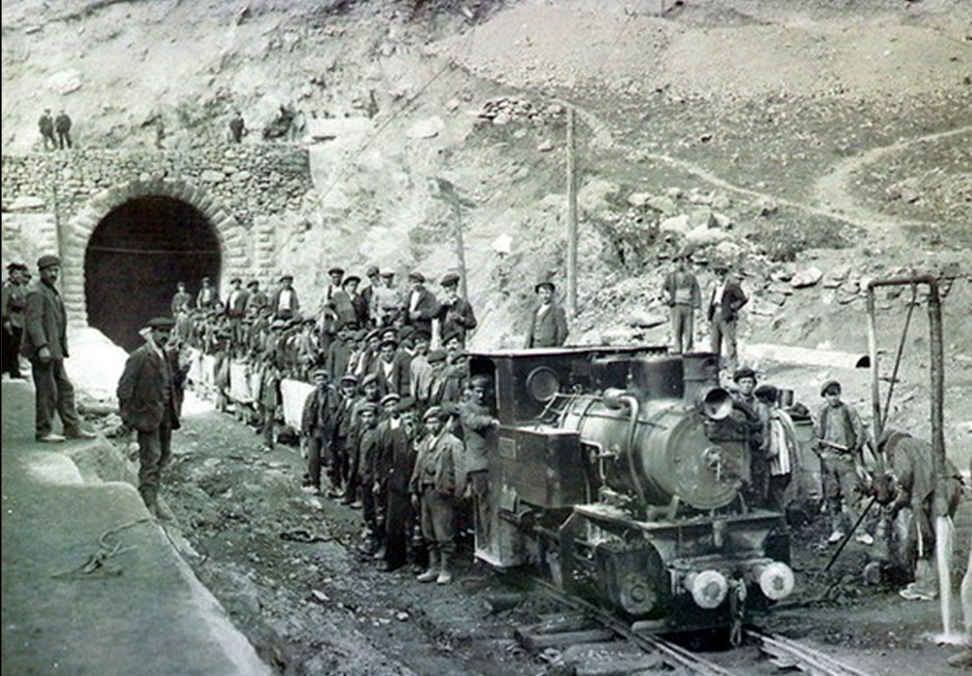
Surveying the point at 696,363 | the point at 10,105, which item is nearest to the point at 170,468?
the point at 696,363

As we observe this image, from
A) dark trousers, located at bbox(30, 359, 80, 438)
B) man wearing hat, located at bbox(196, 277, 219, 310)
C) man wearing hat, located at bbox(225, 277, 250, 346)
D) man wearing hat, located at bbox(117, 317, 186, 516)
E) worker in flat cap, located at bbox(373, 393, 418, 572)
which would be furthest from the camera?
man wearing hat, located at bbox(196, 277, 219, 310)

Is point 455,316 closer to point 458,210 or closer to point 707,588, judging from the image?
point 707,588

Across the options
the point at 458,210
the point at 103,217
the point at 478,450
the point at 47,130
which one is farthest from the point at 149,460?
the point at 47,130

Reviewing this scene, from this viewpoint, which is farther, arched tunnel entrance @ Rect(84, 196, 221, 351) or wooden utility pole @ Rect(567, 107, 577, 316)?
arched tunnel entrance @ Rect(84, 196, 221, 351)

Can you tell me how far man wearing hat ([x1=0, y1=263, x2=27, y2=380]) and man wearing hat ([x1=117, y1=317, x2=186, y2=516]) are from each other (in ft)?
5.28

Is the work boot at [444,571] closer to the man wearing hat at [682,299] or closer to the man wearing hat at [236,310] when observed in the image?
the man wearing hat at [682,299]

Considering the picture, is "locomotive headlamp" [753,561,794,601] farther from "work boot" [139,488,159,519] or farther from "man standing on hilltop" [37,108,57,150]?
"man standing on hilltop" [37,108,57,150]

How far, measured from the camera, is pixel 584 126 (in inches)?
852

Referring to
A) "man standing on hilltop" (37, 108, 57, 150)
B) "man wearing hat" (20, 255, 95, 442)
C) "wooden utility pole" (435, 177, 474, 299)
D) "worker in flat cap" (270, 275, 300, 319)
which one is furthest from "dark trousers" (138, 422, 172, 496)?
"man standing on hilltop" (37, 108, 57, 150)

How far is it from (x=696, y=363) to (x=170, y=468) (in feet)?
25.5

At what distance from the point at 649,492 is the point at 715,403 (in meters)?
0.77

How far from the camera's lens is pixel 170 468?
12797mm

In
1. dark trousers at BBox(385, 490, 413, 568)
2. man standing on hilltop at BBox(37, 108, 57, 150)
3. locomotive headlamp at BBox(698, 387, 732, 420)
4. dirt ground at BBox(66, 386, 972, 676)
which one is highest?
man standing on hilltop at BBox(37, 108, 57, 150)

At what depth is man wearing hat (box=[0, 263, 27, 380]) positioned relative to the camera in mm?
10117
